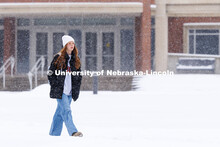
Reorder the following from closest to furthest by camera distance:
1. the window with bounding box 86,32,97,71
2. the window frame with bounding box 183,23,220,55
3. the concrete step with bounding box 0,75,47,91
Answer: the concrete step with bounding box 0,75,47,91, the window with bounding box 86,32,97,71, the window frame with bounding box 183,23,220,55

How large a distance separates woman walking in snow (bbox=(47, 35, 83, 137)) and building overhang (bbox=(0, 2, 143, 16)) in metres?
14.3

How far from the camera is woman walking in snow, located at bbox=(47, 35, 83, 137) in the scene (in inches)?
244

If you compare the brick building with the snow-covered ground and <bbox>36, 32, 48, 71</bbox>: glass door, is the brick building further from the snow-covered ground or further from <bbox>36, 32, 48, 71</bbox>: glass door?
the snow-covered ground

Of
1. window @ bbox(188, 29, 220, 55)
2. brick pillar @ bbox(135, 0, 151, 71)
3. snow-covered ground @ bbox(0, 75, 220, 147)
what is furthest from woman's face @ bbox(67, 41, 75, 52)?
window @ bbox(188, 29, 220, 55)

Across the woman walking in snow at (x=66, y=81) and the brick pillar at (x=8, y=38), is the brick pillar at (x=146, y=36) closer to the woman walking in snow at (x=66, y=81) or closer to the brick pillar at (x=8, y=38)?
the brick pillar at (x=8, y=38)

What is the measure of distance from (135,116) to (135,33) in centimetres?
1367

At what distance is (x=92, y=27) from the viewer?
23891mm

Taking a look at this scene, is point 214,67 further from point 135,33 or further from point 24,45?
point 24,45

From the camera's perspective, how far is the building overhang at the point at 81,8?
20375mm

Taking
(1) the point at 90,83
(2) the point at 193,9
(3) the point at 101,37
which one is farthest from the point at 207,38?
(1) the point at 90,83

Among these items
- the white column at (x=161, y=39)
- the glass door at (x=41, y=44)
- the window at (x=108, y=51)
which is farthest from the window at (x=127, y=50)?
the glass door at (x=41, y=44)

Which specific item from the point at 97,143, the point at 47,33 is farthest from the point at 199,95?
the point at 47,33

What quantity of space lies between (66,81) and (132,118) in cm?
400

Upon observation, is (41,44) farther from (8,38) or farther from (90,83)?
(90,83)
